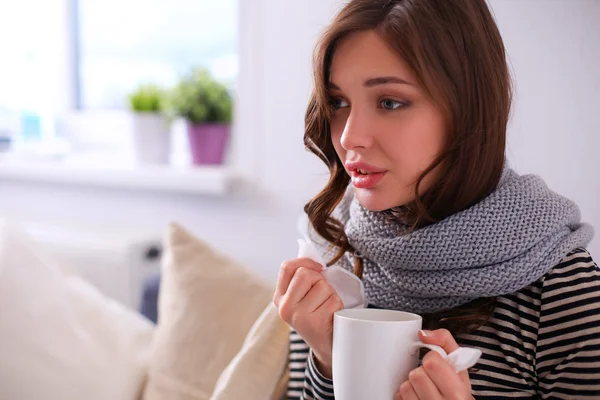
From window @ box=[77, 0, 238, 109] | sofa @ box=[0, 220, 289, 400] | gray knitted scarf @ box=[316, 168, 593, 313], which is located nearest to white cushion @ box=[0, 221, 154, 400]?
sofa @ box=[0, 220, 289, 400]

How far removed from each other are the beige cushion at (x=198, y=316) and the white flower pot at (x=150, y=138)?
81 centimetres

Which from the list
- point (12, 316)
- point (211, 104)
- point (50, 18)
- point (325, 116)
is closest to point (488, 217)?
point (325, 116)

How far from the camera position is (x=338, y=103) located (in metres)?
0.95

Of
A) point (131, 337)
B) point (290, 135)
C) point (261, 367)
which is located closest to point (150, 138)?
point (290, 135)

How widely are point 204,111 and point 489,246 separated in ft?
4.10

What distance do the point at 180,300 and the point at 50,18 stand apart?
159 centimetres

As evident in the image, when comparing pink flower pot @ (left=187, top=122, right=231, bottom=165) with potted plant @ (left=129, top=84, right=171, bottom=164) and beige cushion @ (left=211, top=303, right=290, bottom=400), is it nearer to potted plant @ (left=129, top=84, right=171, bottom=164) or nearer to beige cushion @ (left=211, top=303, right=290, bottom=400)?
potted plant @ (left=129, top=84, right=171, bottom=164)

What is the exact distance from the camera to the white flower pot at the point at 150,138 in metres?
2.07

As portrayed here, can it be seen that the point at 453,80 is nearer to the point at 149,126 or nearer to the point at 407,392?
the point at 407,392

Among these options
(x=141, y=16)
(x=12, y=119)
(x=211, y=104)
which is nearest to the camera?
(x=211, y=104)

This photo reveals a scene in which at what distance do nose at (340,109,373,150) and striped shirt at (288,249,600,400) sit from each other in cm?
29

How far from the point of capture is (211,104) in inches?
77.8

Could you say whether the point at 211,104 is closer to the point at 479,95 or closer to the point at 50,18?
the point at 50,18

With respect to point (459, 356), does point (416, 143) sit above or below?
above
